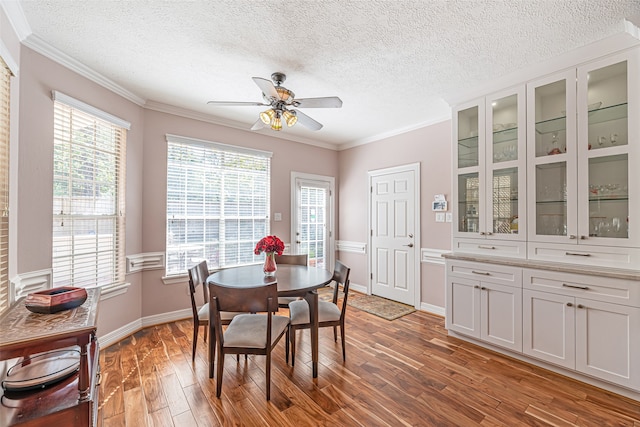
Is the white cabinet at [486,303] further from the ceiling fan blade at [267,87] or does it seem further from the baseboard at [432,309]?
the ceiling fan blade at [267,87]

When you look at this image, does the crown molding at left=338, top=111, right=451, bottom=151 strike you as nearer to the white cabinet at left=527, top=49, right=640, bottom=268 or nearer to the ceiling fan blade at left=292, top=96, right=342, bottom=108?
the white cabinet at left=527, top=49, right=640, bottom=268

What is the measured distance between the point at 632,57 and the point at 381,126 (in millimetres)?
2552

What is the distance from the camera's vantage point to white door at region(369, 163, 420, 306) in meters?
4.06

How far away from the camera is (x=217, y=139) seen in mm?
3820

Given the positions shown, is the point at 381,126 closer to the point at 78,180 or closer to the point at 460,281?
the point at 460,281

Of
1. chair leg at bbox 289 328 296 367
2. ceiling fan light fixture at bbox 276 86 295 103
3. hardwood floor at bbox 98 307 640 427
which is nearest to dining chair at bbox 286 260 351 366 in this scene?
chair leg at bbox 289 328 296 367

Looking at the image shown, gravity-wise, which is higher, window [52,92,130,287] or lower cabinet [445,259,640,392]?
window [52,92,130,287]

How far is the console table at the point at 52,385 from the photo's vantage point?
1249 mm

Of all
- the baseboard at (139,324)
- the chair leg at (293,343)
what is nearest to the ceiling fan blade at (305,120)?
the chair leg at (293,343)

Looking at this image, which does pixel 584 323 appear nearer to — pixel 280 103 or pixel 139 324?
pixel 280 103

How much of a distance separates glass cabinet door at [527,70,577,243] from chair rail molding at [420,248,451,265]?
129cm

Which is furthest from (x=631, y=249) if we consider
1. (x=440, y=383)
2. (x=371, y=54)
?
(x=371, y=54)

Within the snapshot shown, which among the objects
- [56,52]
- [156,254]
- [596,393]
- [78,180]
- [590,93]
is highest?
[56,52]

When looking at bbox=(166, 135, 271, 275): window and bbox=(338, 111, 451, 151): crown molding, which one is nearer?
bbox=(166, 135, 271, 275): window
